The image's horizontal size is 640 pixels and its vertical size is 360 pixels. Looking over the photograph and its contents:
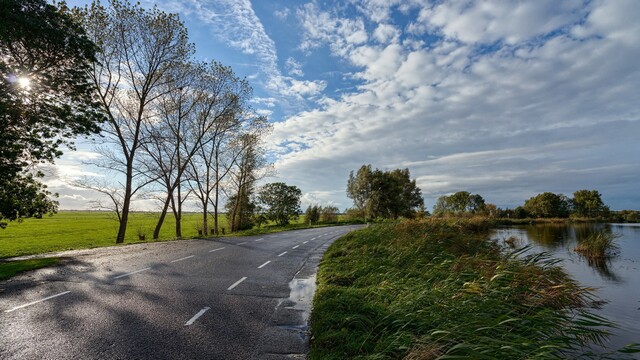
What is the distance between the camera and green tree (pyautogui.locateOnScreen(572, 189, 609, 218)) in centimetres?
7900

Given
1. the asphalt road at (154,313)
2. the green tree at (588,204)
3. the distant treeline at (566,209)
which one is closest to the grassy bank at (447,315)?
the asphalt road at (154,313)

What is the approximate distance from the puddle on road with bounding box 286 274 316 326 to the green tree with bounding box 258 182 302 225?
45.9m

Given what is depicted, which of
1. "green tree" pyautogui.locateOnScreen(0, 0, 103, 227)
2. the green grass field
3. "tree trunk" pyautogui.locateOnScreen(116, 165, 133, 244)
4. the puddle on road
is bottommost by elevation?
the green grass field

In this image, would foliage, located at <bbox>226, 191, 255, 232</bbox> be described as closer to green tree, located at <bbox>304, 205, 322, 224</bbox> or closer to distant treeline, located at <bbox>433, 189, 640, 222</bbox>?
green tree, located at <bbox>304, 205, 322, 224</bbox>

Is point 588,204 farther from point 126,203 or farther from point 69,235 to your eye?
point 69,235

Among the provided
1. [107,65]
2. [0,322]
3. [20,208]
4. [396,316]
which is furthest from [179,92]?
[396,316]

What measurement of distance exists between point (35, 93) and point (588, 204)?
10426 cm

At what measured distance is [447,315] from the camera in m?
5.15

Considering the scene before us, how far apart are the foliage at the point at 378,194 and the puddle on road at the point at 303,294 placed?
54.3 metres

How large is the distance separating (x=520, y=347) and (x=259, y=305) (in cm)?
520

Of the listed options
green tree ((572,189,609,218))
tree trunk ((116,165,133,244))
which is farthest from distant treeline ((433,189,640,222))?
tree trunk ((116,165,133,244))

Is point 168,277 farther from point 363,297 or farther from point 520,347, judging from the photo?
point 520,347

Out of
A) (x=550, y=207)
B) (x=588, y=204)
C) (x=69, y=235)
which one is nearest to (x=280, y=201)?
(x=69, y=235)

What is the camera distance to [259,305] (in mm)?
7312
